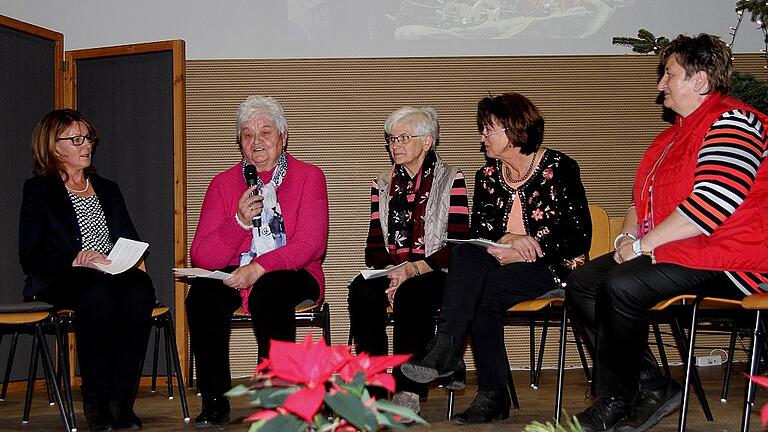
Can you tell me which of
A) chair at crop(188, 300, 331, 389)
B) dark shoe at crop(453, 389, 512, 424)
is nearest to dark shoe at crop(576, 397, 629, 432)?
dark shoe at crop(453, 389, 512, 424)

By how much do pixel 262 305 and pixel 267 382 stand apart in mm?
2390

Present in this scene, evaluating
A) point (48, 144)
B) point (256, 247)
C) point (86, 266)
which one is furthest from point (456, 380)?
point (48, 144)

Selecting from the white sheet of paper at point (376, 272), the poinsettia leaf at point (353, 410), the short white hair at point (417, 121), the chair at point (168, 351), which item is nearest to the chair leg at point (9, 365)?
the chair at point (168, 351)

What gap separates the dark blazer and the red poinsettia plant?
2.76 metres

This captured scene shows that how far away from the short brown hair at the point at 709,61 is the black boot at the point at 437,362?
1158 millimetres

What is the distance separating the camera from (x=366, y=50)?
4.80m

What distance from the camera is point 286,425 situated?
0.71 m

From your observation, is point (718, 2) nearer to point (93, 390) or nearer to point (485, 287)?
point (485, 287)

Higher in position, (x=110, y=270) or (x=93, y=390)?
(x=110, y=270)

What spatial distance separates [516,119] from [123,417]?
1.81 m

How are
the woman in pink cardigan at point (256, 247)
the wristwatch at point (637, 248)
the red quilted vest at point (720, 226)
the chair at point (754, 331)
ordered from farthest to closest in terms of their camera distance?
1. the woman in pink cardigan at point (256, 247)
2. the wristwatch at point (637, 248)
3. the red quilted vest at point (720, 226)
4. the chair at point (754, 331)

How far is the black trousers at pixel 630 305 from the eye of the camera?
261 centimetres

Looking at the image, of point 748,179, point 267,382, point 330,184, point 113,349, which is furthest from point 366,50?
point 267,382

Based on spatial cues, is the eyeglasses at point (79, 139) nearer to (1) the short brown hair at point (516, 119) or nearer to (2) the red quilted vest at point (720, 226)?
(1) the short brown hair at point (516, 119)
